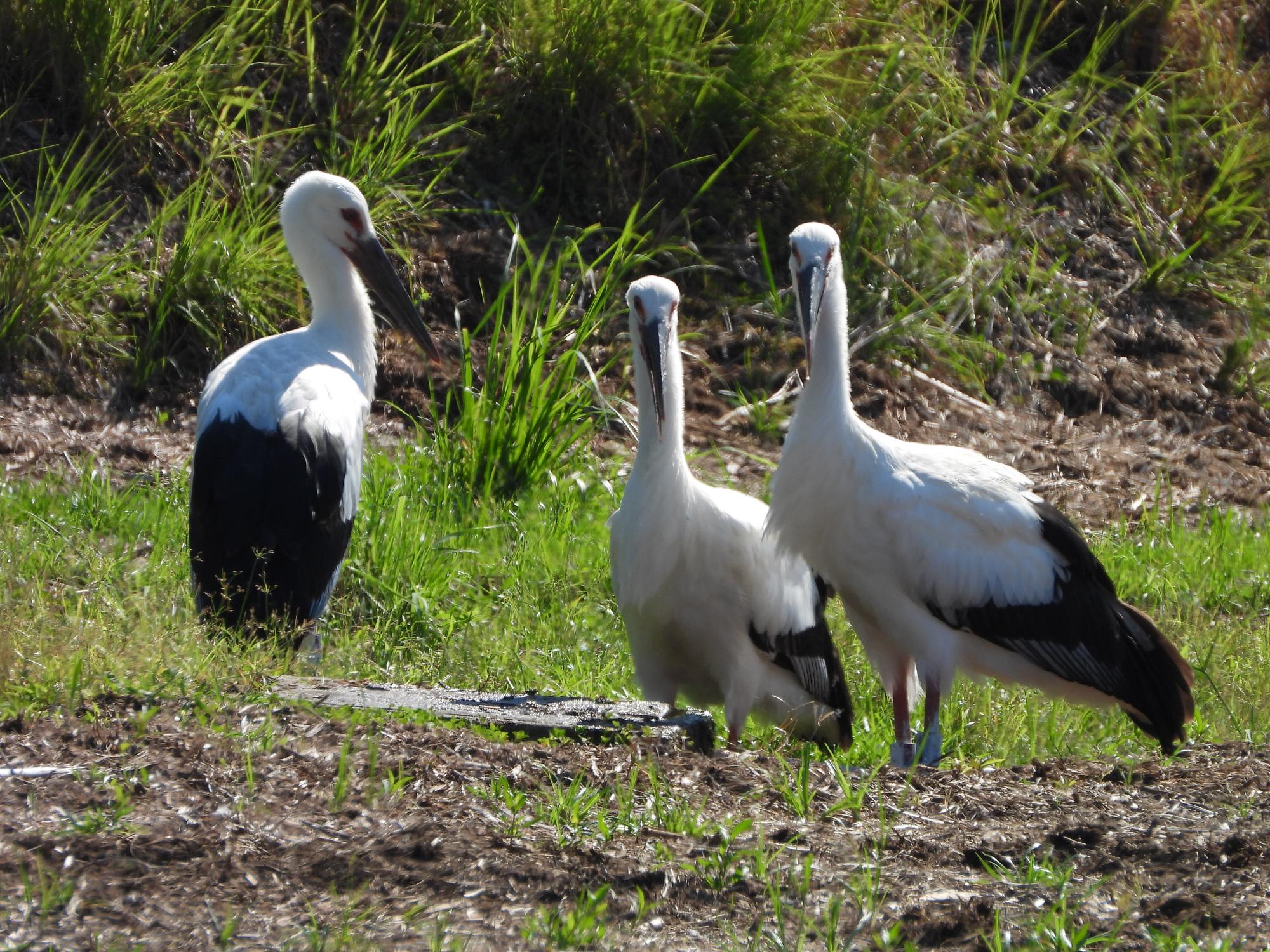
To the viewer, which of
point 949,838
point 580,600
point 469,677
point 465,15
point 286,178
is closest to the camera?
point 949,838

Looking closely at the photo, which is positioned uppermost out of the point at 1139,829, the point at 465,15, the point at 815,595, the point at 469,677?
the point at 465,15

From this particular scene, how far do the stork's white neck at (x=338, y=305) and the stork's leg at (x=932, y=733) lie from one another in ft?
8.26

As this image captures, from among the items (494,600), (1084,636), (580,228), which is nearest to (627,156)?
(580,228)

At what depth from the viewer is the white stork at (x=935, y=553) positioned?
4.63 meters

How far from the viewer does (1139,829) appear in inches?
127

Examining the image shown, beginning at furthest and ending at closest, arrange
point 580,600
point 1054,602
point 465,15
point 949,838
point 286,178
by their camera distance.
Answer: point 465,15
point 286,178
point 580,600
point 1054,602
point 949,838

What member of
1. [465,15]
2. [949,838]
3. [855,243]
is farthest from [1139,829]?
[465,15]

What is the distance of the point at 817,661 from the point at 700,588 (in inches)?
19.2

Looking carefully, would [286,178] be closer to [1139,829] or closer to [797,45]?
[797,45]

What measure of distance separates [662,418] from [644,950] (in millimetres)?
2453

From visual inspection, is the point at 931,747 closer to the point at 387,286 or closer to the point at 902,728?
the point at 902,728

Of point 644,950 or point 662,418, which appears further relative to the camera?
point 662,418

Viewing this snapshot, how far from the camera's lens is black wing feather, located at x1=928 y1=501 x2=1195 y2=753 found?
4715mm

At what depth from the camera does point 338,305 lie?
6.28 metres
